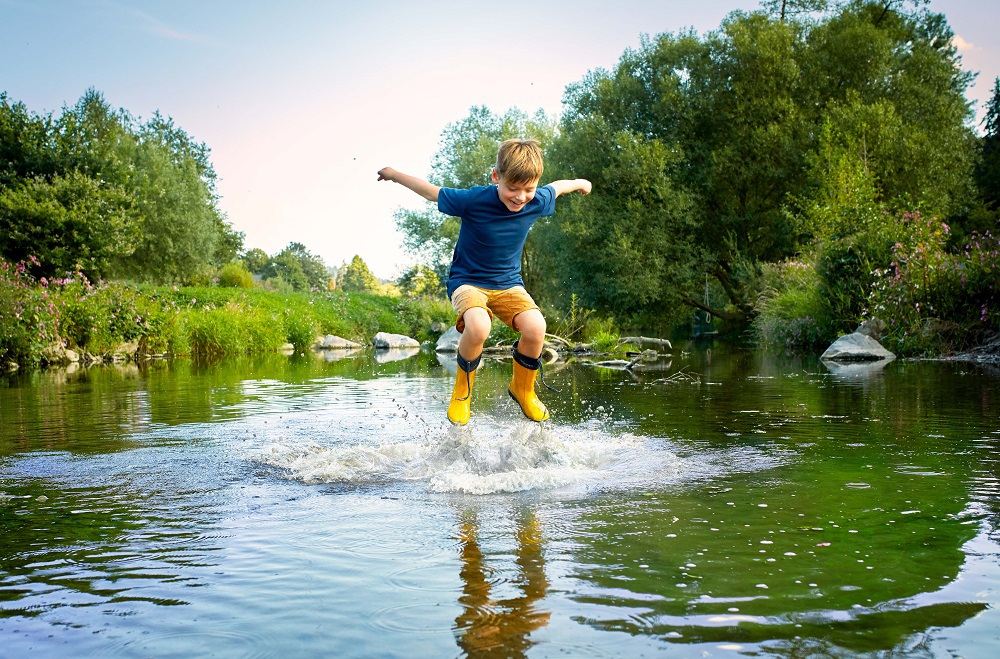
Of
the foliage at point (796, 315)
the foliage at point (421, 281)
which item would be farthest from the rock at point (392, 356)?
the foliage at point (421, 281)

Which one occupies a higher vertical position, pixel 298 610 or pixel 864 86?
pixel 864 86

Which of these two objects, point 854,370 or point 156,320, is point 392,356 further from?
point 854,370

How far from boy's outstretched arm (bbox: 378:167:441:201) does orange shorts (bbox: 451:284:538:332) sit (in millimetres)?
701

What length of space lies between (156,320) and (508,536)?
19604 millimetres

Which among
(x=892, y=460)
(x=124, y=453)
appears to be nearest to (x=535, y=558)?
(x=892, y=460)

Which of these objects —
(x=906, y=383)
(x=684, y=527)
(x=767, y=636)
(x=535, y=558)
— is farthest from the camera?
(x=906, y=383)

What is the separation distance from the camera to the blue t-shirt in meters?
6.00

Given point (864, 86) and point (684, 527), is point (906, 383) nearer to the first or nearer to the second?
point (684, 527)

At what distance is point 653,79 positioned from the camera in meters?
31.5

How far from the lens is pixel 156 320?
70.1ft

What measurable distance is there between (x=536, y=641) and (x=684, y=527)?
1457 millimetres

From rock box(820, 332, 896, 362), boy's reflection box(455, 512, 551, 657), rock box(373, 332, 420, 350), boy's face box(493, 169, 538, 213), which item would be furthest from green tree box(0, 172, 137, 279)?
boy's reflection box(455, 512, 551, 657)

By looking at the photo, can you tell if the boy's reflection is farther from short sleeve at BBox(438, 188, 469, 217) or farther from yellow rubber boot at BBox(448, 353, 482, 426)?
short sleeve at BBox(438, 188, 469, 217)

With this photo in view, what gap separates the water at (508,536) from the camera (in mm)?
2600
